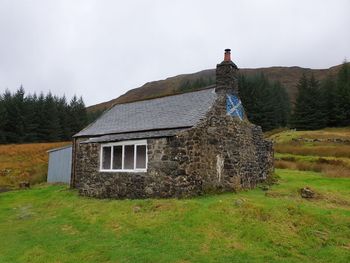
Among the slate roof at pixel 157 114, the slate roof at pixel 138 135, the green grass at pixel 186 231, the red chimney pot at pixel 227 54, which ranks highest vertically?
the red chimney pot at pixel 227 54

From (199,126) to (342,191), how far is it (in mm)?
8838

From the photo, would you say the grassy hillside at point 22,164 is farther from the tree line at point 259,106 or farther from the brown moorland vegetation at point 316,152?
the tree line at point 259,106

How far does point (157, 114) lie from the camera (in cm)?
2258

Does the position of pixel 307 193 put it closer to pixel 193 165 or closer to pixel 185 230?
pixel 193 165

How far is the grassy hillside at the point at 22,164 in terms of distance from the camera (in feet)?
116

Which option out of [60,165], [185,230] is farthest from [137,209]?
[60,165]

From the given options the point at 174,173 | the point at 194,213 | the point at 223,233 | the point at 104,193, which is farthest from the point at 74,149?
the point at 223,233

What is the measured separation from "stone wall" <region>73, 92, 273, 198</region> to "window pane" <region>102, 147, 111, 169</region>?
35 centimetres

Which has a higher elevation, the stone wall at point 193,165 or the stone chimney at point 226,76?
the stone chimney at point 226,76

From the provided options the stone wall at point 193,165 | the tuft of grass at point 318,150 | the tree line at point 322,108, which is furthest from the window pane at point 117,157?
the tree line at point 322,108

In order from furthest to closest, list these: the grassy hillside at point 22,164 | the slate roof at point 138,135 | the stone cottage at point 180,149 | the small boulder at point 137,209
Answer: the grassy hillside at point 22,164
the slate roof at point 138,135
the stone cottage at point 180,149
the small boulder at point 137,209

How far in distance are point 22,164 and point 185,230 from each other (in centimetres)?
3644

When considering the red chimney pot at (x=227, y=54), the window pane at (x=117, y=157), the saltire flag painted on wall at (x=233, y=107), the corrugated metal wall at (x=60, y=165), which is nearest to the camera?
the saltire flag painted on wall at (x=233, y=107)

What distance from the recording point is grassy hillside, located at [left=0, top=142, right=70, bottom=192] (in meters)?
35.4
